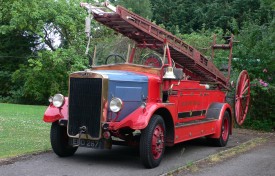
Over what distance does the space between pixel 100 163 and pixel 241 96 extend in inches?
232

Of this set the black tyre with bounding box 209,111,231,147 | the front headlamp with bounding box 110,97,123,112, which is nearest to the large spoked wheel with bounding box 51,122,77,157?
the front headlamp with bounding box 110,97,123,112

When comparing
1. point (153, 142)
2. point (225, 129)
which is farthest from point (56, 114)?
point (225, 129)

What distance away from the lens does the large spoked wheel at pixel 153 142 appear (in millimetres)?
7918

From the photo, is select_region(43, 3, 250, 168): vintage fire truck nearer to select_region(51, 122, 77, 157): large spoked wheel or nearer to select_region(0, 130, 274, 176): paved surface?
select_region(51, 122, 77, 157): large spoked wheel

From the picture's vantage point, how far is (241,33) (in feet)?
53.9

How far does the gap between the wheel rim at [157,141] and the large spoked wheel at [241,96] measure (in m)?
4.84

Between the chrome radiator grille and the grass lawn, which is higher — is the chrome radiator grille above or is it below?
above

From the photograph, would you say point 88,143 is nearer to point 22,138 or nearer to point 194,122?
point 194,122

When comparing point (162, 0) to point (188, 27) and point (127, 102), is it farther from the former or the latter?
point (127, 102)

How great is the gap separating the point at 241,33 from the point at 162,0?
32539 mm

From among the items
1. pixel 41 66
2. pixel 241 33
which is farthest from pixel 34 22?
pixel 241 33

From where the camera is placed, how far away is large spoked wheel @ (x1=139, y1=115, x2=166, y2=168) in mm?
7918

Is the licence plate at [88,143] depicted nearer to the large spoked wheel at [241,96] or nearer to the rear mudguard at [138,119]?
the rear mudguard at [138,119]

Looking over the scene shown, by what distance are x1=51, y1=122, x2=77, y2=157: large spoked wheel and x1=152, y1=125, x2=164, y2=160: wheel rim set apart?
1.86 metres
